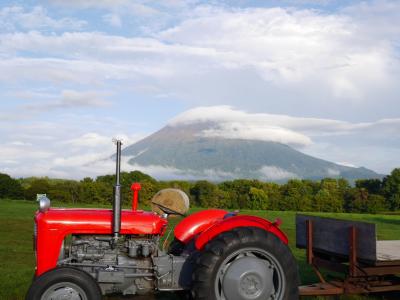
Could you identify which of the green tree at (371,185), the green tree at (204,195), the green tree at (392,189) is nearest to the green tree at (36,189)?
the green tree at (204,195)

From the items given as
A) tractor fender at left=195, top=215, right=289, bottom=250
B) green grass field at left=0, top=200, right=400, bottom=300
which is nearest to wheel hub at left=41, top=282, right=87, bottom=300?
tractor fender at left=195, top=215, right=289, bottom=250

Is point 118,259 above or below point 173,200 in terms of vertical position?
below

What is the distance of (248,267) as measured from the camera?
17.0ft

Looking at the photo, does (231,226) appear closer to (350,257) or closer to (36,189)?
(350,257)

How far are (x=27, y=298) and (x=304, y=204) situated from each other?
3321 cm

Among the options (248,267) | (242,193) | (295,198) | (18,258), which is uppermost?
(242,193)

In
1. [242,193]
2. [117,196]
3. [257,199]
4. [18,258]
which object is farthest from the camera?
[242,193]

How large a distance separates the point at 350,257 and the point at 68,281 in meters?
2.69

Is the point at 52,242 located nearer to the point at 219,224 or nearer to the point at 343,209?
the point at 219,224

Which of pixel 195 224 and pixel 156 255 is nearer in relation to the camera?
pixel 156 255

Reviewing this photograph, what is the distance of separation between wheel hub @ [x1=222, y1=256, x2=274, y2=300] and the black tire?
3.89ft


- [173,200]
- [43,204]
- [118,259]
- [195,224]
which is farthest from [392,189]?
[43,204]

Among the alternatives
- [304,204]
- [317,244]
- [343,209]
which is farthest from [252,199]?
[317,244]

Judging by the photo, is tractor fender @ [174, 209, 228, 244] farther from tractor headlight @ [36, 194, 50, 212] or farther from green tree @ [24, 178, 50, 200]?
green tree @ [24, 178, 50, 200]
